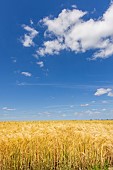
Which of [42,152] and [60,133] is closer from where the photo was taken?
[42,152]

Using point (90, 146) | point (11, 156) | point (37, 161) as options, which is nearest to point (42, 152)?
point (37, 161)

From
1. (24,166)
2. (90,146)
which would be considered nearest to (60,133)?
(90,146)

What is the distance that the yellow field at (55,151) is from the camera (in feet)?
42.4

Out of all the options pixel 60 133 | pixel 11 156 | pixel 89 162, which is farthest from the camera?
pixel 60 133

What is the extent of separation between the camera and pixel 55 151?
13.7 metres

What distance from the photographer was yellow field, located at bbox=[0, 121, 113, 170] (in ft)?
42.4

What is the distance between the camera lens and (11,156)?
509 inches

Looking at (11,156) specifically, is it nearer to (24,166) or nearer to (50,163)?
(24,166)

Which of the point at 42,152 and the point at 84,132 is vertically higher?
the point at 84,132

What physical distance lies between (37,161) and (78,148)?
194 cm

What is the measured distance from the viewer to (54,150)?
44.7 ft

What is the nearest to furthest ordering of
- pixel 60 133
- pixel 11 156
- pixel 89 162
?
pixel 11 156
pixel 89 162
pixel 60 133

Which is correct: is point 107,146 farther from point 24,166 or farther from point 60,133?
point 24,166

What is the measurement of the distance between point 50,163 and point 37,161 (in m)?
0.56
